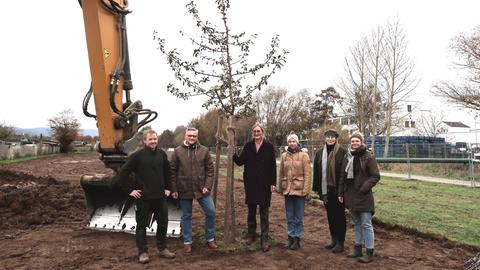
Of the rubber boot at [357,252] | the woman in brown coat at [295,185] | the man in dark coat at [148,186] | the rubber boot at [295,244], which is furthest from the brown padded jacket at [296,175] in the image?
the man in dark coat at [148,186]

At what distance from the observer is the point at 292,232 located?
6.61 meters

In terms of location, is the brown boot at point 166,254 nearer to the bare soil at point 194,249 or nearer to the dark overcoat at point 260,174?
the bare soil at point 194,249

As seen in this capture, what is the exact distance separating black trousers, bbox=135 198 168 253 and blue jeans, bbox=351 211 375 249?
2.62 m

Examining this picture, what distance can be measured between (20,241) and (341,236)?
16.1ft

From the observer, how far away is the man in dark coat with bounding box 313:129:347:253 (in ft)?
21.2

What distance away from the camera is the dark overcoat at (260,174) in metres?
6.52

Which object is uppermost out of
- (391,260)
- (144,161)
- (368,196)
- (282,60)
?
(282,60)

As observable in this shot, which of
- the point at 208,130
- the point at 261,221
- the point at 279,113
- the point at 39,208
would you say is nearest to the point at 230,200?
the point at 261,221

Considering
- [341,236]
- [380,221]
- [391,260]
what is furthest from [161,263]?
[380,221]

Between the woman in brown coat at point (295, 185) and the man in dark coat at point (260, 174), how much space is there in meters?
0.22

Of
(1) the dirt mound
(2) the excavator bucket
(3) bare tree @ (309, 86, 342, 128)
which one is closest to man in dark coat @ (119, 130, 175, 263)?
(2) the excavator bucket

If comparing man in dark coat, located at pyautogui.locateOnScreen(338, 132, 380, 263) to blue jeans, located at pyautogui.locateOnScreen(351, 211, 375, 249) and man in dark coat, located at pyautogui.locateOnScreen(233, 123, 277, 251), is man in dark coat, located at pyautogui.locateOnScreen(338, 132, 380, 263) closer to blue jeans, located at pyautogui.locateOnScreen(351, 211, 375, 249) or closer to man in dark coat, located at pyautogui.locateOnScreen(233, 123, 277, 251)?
blue jeans, located at pyautogui.locateOnScreen(351, 211, 375, 249)

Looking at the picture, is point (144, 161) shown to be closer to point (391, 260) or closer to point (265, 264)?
point (265, 264)

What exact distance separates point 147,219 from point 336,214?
2721mm
